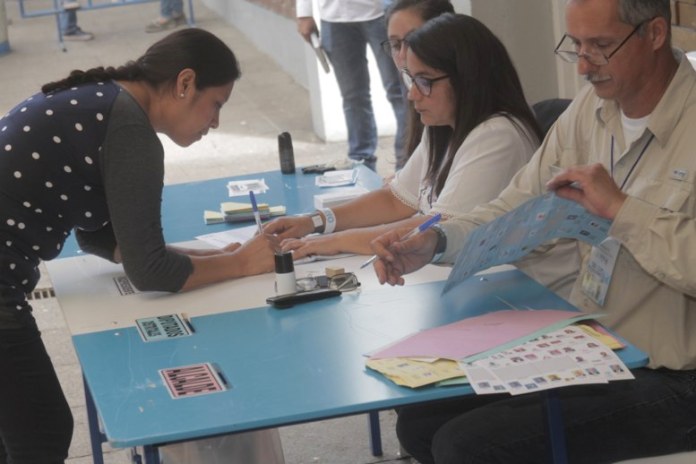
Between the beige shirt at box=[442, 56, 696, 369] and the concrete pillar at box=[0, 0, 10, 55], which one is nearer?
the beige shirt at box=[442, 56, 696, 369]

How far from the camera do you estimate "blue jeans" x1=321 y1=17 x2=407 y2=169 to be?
676cm

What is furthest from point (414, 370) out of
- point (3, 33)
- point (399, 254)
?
point (3, 33)

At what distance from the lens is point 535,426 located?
2670 mm

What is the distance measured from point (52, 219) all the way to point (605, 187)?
1356 millimetres

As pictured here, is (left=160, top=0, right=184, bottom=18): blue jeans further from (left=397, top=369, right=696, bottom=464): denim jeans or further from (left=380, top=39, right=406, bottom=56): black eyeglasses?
(left=397, top=369, right=696, bottom=464): denim jeans

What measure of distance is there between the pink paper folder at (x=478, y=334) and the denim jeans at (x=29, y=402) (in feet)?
3.08

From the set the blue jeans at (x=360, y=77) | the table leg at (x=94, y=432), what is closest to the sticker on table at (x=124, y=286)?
the table leg at (x=94, y=432)

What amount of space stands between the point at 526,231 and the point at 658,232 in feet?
1.00

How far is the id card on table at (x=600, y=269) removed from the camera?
110 inches

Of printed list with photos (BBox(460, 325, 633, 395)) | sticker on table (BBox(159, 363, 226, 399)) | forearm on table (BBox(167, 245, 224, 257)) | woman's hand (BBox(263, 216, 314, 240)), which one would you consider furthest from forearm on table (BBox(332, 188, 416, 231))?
printed list with photos (BBox(460, 325, 633, 395))

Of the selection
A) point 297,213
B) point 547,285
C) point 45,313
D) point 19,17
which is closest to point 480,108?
point 547,285

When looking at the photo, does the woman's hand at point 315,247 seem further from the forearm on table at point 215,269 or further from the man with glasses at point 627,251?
the man with glasses at point 627,251

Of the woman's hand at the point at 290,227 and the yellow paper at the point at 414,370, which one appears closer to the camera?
the yellow paper at the point at 414,370

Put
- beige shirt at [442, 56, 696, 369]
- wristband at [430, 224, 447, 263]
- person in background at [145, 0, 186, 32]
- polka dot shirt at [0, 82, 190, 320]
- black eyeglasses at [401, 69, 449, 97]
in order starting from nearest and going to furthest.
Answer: beige shirt at [442, 56, 696, 369], polka dot shirt at [0, 82, 190, 320], wristband at [430, 224, 447, 263], black eyeglasses at [401, 69, 449, 97], person in background at [145, 0, 186, 32]
